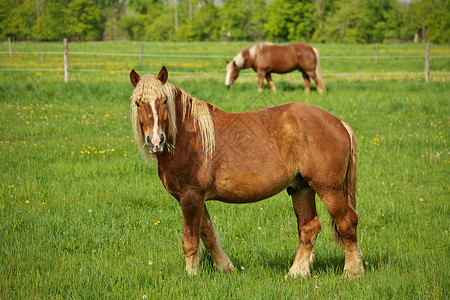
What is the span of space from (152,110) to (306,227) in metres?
2.07

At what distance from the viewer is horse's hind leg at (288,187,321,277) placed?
4539mm

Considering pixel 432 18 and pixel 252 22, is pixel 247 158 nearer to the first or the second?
pixel 432 18

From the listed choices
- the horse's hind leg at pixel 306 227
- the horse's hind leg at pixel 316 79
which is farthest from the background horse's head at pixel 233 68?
the horse's hind leg at pixel 306 227

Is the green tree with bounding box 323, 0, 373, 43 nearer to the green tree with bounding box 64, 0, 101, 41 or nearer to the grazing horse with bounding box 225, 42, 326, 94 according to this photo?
the green tree with bounding box 64, 0, 101, 41

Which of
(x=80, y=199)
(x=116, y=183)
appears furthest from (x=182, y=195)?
(x=116, y=183)

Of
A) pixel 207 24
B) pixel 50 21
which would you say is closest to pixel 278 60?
pixel 50 21

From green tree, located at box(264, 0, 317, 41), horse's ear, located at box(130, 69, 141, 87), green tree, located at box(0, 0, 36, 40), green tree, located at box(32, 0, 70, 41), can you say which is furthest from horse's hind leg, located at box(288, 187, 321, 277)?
green tree, located at box(264, 0, 317, 41)

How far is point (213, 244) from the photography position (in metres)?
4.48

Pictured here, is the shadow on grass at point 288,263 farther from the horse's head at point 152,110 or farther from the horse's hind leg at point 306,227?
the horse's head at point 152,110

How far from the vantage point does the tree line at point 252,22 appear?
5730 cm

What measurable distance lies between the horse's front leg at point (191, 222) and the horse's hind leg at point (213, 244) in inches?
8.2

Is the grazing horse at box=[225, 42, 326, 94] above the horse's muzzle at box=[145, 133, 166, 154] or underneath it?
above

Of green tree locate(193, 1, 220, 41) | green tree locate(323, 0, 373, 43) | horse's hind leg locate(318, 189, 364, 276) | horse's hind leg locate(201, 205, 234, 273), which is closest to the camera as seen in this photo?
horse's hind leg locate(318, 189, 364, 276)

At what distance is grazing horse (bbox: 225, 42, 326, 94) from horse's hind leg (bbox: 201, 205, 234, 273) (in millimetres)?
13907
